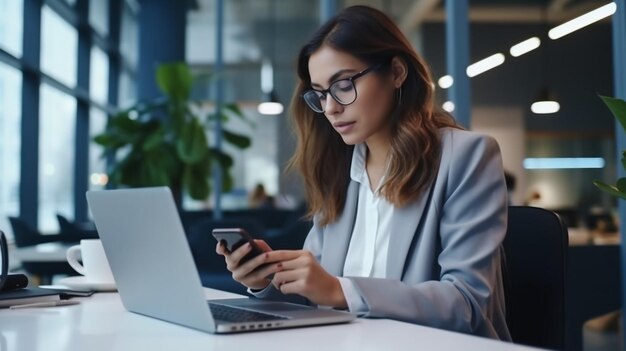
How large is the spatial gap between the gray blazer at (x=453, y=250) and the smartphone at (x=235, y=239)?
0.20 meters

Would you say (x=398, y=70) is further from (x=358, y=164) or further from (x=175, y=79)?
(x=175, y=79)

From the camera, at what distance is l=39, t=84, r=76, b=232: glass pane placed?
7504 millimetres

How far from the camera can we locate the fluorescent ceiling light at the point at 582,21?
3001 mm

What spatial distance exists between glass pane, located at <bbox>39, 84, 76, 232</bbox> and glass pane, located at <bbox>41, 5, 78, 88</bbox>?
213mm

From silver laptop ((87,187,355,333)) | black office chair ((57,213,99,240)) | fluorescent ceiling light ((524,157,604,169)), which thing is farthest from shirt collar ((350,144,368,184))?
fluorescent ceiling light ((524,157,604,169))

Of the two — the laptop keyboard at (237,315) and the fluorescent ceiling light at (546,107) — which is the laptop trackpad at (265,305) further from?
the fluorescent ceiling light at (546,107)

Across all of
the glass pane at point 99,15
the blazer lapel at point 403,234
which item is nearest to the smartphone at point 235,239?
the blazer lapel at point 403,234

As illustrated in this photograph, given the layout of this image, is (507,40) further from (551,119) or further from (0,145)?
(0,145)

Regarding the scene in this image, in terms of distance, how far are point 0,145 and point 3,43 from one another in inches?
33.6

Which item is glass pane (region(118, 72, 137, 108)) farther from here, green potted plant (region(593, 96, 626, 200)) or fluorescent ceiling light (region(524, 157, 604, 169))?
green potted plant (region(593, 96, 626, 200))

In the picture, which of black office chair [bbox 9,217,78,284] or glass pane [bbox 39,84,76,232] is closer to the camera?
black office chair [bbox 9,217,78,284]

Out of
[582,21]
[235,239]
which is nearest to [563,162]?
[582,21]

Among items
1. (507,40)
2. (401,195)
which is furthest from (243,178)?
(401,195)

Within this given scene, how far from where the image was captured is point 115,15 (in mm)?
10695
